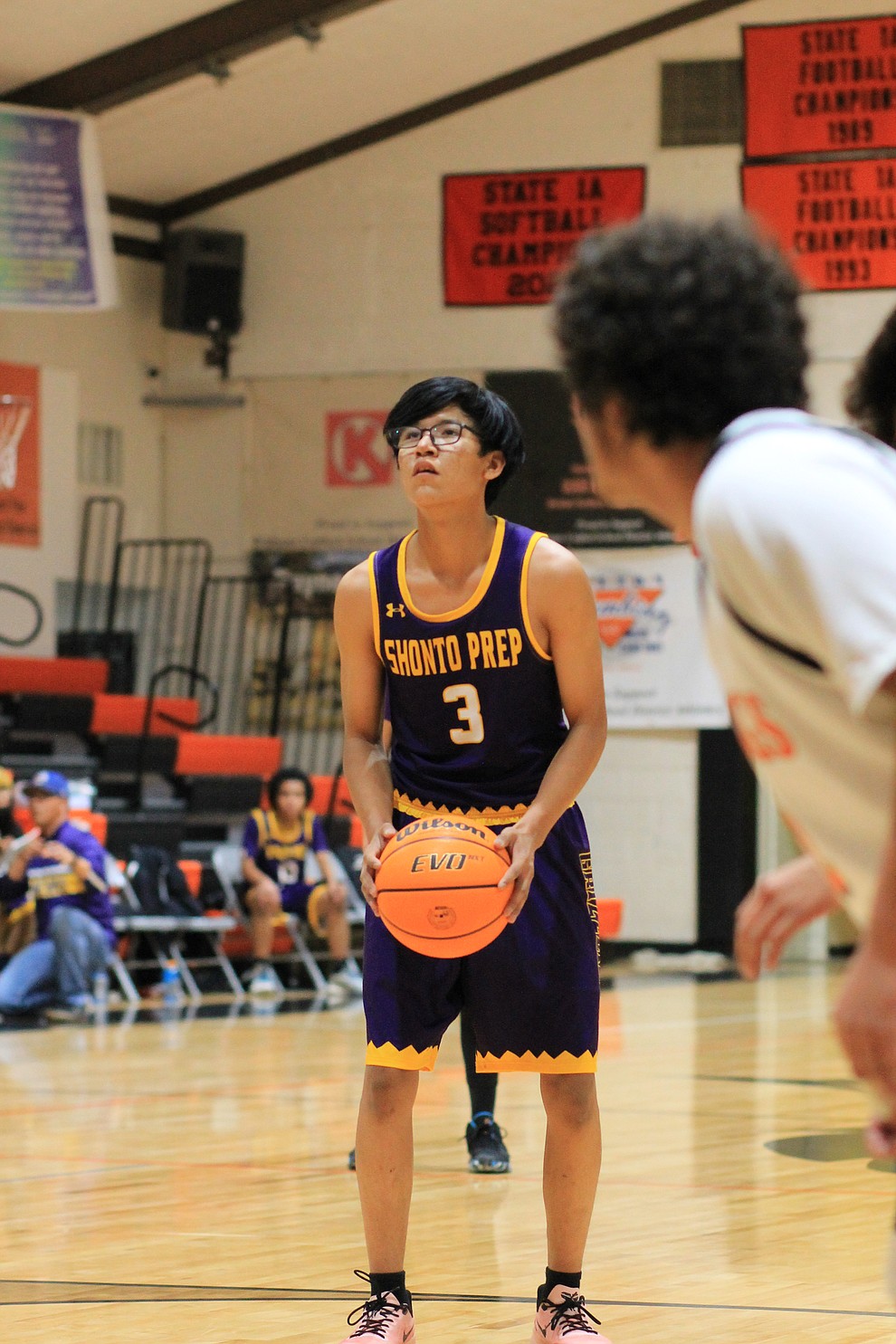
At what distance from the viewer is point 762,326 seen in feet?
5.45

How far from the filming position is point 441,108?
1571 centimetres

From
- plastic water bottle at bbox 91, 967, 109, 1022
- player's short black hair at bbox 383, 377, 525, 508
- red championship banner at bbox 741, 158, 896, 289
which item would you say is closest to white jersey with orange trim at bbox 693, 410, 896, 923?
player's short black hair at bbox 383, 377, 525, 508

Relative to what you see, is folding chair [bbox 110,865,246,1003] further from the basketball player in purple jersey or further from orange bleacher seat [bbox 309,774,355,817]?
the basketball player in purple jersey

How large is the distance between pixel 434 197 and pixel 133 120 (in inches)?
104

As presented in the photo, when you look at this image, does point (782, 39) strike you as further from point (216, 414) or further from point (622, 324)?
point (622, 324)

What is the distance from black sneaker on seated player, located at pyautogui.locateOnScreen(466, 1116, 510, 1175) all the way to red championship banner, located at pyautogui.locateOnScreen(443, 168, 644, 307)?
10.5 meters

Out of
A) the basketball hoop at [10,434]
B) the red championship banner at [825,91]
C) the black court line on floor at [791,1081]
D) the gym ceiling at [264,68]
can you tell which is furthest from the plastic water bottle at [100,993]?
the red championship banner at [825,91]

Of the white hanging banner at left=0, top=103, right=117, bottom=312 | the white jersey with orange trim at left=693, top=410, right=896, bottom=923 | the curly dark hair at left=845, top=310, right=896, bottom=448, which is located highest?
the white hanging banner at left=0, top=103, right=117, bottom=312

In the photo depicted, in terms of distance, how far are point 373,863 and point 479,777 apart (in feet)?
0.92

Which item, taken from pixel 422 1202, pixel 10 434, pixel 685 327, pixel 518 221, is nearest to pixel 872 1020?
pixel 685 327

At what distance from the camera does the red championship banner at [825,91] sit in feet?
45.3

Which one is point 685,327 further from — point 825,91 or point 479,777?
point 825,91

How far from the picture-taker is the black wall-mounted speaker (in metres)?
15.9

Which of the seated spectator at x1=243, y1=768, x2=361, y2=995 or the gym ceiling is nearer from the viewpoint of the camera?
the seated spectator at x1=243, y1=768, x2=361, y2=995
